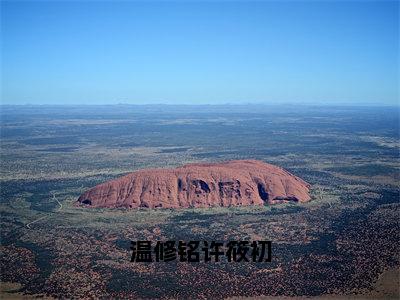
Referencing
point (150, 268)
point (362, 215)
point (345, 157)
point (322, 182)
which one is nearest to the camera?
point (150, 268)

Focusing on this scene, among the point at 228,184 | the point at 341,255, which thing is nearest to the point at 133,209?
the point at 228,184

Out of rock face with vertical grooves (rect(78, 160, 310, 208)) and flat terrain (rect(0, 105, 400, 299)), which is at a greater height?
rock face with vertical grooves (rect(78, 160, 310, 208))

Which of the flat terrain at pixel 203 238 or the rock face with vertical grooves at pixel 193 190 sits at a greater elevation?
the rock face with vertical grooves at pixel 193 190

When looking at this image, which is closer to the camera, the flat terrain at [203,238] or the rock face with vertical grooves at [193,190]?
the flat terrain at [203,238]

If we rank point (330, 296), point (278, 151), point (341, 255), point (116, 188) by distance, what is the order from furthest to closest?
point (278, 151) → point (116, 188) → point (341, 255) → point (330, 296)

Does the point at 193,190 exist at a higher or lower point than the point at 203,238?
higher

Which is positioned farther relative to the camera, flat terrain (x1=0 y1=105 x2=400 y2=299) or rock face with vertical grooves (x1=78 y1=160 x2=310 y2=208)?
rock face with vertical grooves (x1=78 y1=160 x2=310 y2=208)

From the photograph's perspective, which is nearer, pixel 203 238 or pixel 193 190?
pixel 203 238

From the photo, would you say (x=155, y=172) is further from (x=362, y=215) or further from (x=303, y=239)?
(x=362, y=215)
